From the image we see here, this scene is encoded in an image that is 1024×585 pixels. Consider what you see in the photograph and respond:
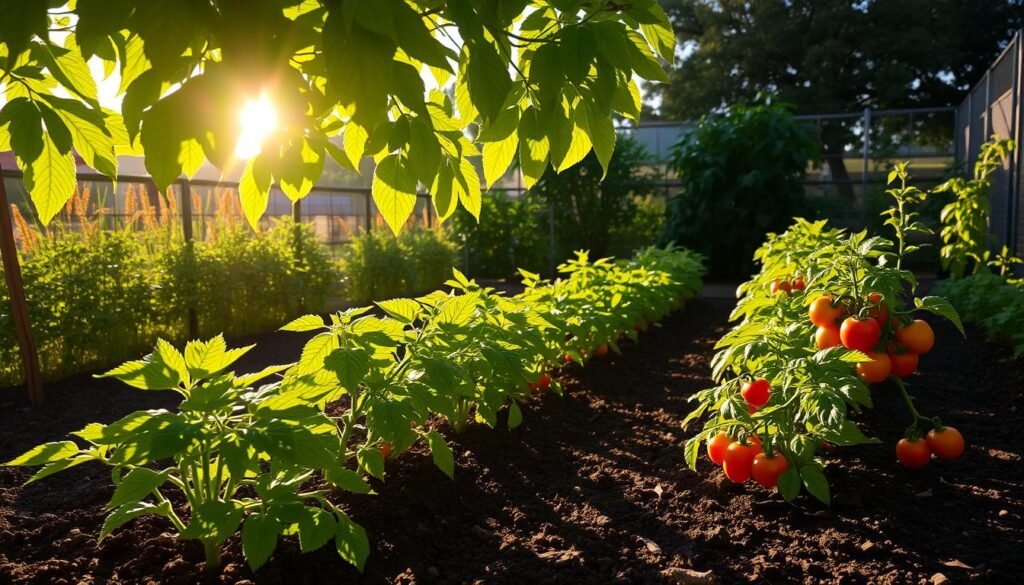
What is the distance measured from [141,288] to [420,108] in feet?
17.9

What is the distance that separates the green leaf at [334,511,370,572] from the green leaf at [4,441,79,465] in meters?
0.68

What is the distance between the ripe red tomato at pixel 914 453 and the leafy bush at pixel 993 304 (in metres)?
2.28

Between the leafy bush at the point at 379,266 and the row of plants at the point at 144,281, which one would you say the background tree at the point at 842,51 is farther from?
the row of plants at the point at 144,281

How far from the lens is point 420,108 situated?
3.92 ft

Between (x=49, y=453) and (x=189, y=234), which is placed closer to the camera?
(x=49, y=453)

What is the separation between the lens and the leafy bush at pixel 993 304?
473cm

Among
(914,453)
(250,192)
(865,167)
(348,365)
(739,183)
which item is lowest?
(914,453)

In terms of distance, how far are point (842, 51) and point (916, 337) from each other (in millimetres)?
21818

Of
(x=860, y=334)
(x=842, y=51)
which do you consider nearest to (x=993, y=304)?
(x=860, y=334)

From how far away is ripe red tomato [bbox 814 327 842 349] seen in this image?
8.42ft

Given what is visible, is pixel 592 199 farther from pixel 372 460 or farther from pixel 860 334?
pixel 372 460

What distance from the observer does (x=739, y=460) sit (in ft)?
7.97

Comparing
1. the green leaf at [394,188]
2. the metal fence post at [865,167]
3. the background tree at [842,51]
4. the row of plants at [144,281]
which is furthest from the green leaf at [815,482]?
the background tree at [842,51]

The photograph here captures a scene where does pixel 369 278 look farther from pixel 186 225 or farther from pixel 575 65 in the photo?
pixel 575 65
